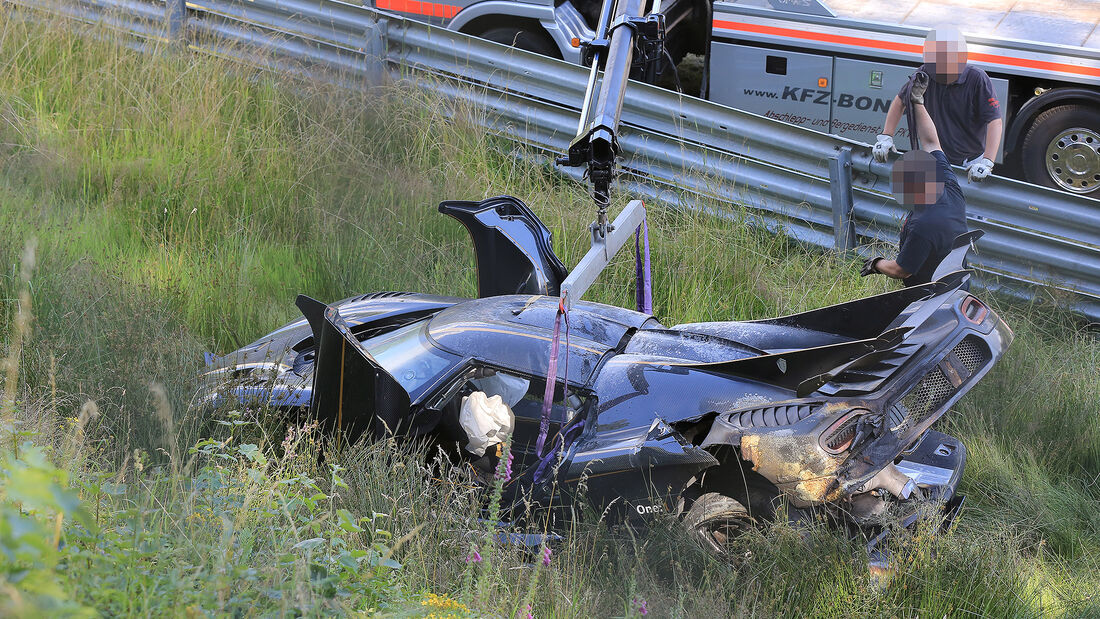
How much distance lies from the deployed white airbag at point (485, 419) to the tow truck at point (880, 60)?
4.10m

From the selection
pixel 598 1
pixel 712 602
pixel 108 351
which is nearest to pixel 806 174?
pixel 598 1

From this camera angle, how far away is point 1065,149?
721 cm

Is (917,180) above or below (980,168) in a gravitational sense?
below

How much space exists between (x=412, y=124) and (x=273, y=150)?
3.71 ft

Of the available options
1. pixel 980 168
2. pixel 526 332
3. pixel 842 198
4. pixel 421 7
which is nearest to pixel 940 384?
pixel 526 332

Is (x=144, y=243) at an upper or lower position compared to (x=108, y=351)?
upper

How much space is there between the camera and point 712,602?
3010 mm

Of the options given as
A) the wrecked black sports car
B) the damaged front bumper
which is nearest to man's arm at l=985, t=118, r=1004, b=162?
the wrecked black sports car

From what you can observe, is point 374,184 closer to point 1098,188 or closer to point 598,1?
point 598,1

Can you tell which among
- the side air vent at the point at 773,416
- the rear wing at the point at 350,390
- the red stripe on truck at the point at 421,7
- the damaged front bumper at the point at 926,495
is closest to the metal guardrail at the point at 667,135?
the red stripe on truck at the point at 421,7

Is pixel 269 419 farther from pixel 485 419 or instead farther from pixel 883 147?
pixel 883 147

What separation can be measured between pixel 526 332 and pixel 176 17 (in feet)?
20.7

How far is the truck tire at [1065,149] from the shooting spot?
23.2ft

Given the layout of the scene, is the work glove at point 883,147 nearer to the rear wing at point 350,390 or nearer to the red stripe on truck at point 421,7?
the rear wing at point 350,390
